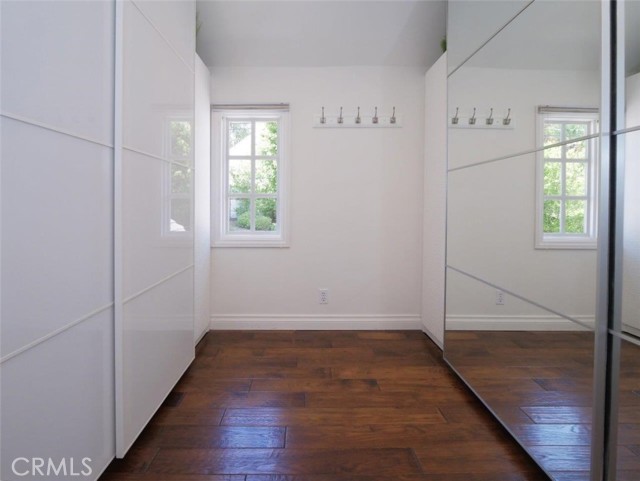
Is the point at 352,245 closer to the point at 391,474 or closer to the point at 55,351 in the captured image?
the point at 391,474

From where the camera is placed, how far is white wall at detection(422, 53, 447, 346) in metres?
2.89

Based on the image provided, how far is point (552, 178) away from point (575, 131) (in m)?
0.21

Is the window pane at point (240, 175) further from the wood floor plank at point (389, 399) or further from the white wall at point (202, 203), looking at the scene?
the wood floor plank at point (389, 399)

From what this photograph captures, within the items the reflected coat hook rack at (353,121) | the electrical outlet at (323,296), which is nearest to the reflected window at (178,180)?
the reflected coat hook rack at (353,121)

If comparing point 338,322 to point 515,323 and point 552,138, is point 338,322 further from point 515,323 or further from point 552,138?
point 552,138

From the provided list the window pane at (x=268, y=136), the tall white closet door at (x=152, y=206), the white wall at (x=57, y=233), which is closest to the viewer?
the white wall at (x=57, y=233)

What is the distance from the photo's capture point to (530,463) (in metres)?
1.66

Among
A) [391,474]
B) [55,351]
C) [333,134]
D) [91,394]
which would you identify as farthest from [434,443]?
[333,134]

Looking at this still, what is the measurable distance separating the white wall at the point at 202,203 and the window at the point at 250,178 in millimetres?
111

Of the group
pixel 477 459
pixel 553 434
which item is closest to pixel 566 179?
pixel 553 434

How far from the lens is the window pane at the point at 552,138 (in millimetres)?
1510

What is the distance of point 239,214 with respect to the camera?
3520 millimetres

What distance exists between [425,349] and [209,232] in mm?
1998

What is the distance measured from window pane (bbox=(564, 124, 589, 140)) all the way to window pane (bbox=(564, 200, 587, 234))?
0.23 meters
